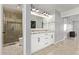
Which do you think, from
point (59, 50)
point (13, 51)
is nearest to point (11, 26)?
point (13, 51)

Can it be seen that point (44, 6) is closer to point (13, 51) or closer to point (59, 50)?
point (59, 50)

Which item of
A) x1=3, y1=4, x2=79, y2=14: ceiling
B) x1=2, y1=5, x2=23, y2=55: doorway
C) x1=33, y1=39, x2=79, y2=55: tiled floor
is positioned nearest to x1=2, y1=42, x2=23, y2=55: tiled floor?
x1=2, y1=5, x2=23, y2=55: doorway

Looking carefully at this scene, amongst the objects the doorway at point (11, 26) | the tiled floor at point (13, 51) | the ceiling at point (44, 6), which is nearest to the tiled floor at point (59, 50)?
the tiled floor at point (13, 51)

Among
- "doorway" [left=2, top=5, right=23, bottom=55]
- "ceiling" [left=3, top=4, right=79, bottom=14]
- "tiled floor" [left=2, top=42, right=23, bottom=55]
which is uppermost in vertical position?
"ceiling" [left=3, top=4, right=79, bottom=14]

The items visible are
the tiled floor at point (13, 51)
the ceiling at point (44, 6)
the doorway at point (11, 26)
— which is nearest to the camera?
the tiled floor at point (13, 51)

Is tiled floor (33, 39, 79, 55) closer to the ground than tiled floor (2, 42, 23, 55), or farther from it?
closer to the ground

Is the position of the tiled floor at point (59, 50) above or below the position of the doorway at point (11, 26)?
below

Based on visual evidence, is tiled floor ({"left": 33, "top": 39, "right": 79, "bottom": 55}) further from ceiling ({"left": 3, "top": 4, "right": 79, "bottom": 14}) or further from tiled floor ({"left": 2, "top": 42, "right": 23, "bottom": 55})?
ceiling ({"left": 3, "top": 4, "right": 79, "bottom": 14})

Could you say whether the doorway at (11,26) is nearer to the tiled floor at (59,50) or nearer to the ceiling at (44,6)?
the ceiling at (44,6)

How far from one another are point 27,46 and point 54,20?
463 centimetres

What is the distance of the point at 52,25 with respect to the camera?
7.68m

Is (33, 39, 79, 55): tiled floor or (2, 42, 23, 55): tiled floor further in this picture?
(33, 39, 79, 55): tiled floor
